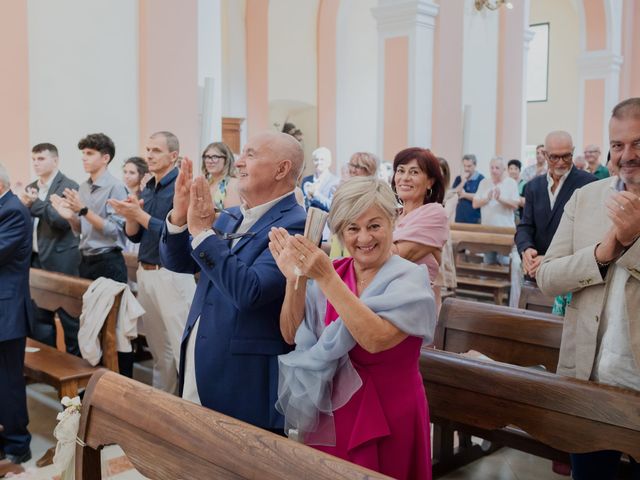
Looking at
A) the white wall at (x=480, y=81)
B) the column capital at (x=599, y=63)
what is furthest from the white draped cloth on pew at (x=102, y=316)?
the column capital at (x=599, y=63)

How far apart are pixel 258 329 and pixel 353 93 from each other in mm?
15103

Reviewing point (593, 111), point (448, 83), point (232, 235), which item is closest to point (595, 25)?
point (593, 111)

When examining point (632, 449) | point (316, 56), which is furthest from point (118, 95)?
point (316, 56)

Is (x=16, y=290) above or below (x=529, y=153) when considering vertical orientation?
below

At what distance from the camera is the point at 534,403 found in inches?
106

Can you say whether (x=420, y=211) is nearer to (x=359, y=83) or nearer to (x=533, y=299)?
(x=533, y=299)

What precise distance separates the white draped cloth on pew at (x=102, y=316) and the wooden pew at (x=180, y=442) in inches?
75.7

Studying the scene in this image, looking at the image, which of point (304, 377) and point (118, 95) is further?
point (118, 95)

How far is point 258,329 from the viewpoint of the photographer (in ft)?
8.05

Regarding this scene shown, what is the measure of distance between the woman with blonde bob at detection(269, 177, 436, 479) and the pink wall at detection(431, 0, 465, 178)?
871 centimetres

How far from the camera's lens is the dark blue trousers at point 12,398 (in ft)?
13.1

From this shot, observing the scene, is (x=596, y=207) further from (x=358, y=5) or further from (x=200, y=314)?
(x=358, y=5)

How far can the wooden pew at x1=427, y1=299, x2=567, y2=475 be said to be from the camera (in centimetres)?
343

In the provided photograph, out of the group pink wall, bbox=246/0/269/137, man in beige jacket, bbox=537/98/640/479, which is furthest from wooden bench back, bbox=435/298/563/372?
pink wall, bbox=246/0/269/137
